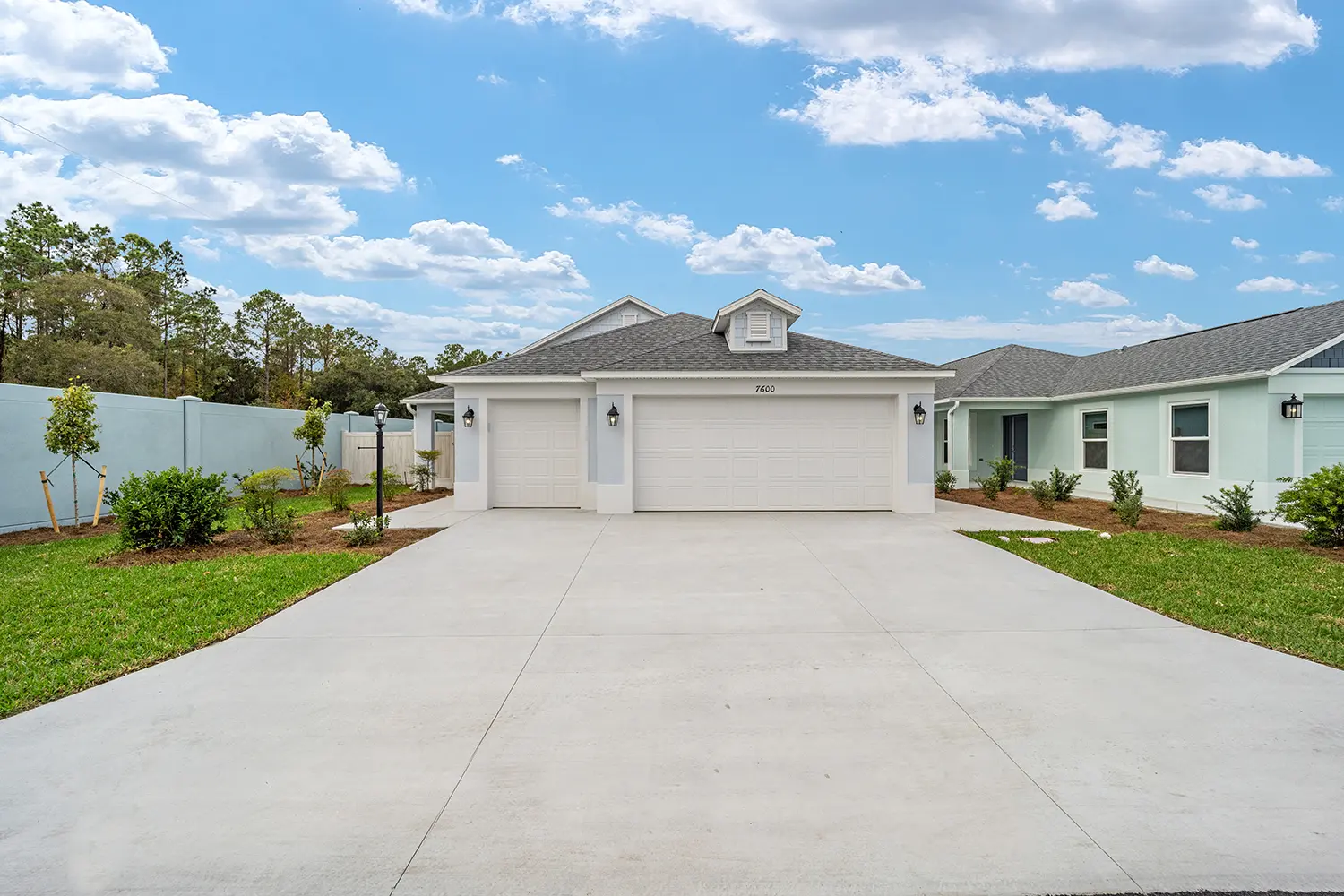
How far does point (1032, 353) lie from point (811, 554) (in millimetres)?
15582

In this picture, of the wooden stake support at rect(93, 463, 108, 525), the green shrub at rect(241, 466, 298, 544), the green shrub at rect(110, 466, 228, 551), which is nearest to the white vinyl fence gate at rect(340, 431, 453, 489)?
the wooden stake support at rect(93, 463, 108, 525)

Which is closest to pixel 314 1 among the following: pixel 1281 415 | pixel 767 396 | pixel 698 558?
pixel 767 396

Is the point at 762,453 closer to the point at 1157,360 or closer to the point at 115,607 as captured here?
the point at 1157,360

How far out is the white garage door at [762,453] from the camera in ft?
43.1

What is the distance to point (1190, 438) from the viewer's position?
530 inches

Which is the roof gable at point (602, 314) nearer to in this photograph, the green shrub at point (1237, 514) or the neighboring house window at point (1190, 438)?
the neighboring house window at point (1190, 438)

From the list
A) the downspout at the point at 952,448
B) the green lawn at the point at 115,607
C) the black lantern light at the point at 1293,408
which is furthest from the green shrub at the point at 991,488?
the green lawn at the point at 115,607

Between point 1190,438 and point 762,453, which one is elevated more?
point 1190,438

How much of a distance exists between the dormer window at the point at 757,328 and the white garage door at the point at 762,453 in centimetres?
138

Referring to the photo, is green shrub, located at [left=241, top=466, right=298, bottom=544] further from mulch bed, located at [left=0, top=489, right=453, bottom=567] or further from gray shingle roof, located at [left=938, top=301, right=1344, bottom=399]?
gray shingle roof, located at [left=938, top=301, right=1344, bottom=399]

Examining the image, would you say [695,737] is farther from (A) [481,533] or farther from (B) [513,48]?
(B) [513,48]

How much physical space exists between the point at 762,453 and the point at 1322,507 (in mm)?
8222

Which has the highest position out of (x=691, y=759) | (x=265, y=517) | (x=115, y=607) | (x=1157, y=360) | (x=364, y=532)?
(x=1157, y=360)

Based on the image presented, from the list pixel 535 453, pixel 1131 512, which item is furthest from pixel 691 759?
pixel 1131 512
